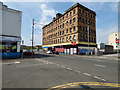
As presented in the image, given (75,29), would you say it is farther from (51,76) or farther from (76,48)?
(51,76)

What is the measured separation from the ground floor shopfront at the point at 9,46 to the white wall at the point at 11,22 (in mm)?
1415

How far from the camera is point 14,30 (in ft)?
62.1

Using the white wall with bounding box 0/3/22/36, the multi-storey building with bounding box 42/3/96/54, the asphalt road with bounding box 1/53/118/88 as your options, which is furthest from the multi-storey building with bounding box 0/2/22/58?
the multi-storey building with bounding box 42/3/96/54

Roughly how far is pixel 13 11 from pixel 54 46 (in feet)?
84.6

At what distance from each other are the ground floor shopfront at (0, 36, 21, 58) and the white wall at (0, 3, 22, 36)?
4.64ft

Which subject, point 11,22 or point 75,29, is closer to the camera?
point 11,22

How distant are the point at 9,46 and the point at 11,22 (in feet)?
20.6

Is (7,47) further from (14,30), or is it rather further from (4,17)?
(4,17)

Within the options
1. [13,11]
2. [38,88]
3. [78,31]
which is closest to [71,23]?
[78,31]

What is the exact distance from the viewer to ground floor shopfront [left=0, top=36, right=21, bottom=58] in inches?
676

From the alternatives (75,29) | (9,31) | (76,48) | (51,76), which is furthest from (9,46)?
(75,29)

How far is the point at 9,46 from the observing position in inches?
714

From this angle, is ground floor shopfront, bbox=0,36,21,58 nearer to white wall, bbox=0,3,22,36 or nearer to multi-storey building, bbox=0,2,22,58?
multi-storey building, bbox=0,2,22,58

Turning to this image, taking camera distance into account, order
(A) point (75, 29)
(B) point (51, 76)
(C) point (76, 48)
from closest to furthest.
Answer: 1. (B) point (51, 76)
2. (C) point (76, 48)
3. (A) point (75, 29)
